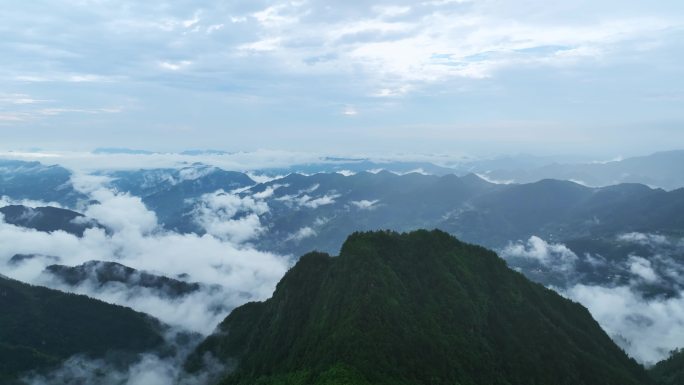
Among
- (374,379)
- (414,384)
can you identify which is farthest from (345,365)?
(414,384)

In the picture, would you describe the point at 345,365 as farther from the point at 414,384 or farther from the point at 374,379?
the point at 414,384

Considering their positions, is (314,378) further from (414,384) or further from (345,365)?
(414,384)

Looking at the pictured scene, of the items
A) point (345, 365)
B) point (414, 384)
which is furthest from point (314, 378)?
point (414, 384)

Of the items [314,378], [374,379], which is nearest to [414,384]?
[374,379]

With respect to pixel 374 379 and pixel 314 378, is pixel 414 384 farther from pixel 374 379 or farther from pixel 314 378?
pixel 314 378
